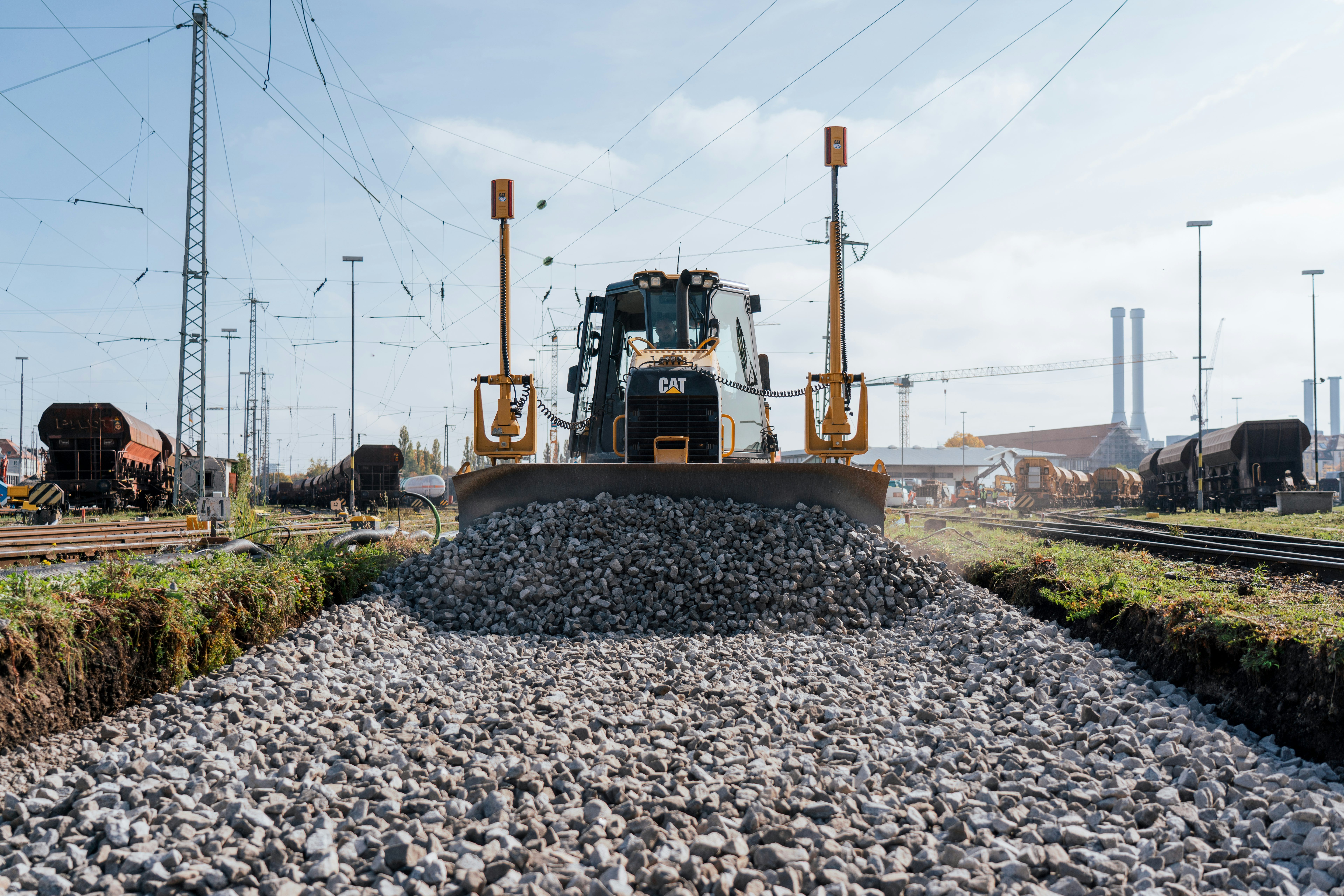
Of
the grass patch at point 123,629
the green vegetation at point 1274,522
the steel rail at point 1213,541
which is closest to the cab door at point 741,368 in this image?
the grass patch at point 123,629

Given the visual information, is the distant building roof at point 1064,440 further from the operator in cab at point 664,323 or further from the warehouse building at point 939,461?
the operator in cab at point 664,323

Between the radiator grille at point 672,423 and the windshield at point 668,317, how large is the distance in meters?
1.06

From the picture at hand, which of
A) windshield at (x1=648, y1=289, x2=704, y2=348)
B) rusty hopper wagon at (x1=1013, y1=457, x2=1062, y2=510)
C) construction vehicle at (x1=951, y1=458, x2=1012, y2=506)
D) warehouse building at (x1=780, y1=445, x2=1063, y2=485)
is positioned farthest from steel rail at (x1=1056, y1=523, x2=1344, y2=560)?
warehouse building at (x1=780, y1=445, x2=1063, y2=485)

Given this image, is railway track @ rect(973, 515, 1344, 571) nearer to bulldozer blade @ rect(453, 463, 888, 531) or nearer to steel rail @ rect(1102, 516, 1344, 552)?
steel rail @ rect(1102, 516, 1344, 552)

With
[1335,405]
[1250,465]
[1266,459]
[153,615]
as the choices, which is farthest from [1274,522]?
[1335,405]

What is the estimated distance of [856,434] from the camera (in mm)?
9570

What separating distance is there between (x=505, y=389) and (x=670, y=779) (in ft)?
21.1

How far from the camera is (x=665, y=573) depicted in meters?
7.59

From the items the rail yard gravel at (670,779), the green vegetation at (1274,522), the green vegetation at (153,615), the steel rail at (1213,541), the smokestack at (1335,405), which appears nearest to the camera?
the rail yard gravel at (670,779)

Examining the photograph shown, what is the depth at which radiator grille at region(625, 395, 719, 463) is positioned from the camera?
9023 millimetres

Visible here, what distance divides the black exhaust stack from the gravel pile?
2093 millimetres

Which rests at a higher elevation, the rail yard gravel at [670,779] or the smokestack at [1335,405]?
the smokestack at [1335,405]

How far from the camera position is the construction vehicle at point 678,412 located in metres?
8.77

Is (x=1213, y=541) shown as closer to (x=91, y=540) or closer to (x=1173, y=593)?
(x=1173, y=593)
